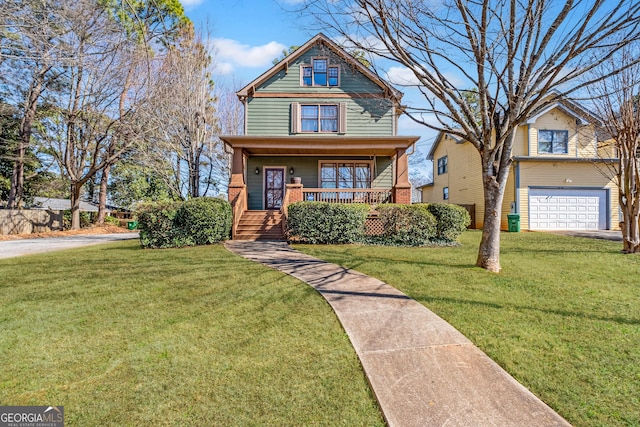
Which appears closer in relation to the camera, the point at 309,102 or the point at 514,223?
the point at 309,102

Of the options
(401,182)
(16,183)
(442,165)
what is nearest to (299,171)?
(401,182)

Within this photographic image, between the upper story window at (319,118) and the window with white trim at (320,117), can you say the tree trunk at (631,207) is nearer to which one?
the window with white trim at (320,117)

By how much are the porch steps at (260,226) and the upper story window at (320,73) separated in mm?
6321

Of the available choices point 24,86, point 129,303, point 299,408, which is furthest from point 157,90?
point 299,408

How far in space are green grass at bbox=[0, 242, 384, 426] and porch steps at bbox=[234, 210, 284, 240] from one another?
18.3 ft

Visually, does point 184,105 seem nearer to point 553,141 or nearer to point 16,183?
point 16,183

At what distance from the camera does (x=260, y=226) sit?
1126cm

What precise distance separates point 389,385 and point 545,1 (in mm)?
6119

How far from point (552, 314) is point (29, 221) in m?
22.7

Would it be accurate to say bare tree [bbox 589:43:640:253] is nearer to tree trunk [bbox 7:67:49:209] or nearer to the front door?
the front door

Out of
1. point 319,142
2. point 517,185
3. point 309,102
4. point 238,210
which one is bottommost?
point 238,210

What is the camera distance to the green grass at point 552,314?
7.84 ft

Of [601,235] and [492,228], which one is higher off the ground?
[492,228]

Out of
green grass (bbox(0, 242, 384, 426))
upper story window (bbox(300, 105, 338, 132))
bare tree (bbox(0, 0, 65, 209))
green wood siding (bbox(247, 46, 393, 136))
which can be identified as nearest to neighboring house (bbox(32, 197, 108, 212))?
bare tree (bbox(0, 0, 65, 209))
